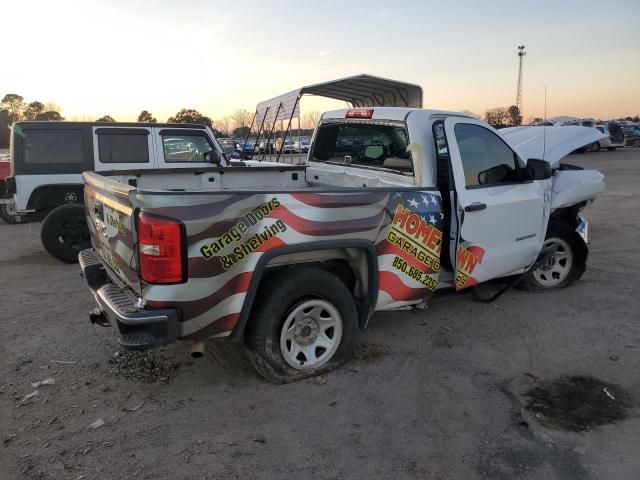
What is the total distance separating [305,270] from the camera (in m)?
3.58

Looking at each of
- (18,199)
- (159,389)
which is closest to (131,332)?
(159,389)

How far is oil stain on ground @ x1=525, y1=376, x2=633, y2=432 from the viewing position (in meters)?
3.21

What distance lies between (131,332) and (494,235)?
10.3 feet

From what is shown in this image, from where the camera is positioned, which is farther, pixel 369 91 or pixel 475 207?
pixel 369 91

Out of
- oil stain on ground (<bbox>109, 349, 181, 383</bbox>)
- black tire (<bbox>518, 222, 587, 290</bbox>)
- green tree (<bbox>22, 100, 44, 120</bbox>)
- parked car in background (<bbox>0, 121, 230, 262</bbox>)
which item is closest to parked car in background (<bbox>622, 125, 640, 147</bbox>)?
black tire (<bbox>518, 222, 587, 290</bbox>)

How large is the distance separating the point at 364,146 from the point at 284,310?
2.14 m

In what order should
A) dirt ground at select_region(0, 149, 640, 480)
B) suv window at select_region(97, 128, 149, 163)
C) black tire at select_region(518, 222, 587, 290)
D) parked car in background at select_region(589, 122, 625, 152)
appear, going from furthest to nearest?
parked car in background at select_region(589, 122, 625, 152) → suv window at select_region(97, 128, 149, 163) → black tire at select_region(518, 222, 587, 290) → dirt ground at select_region(0, 149, 640, 480)

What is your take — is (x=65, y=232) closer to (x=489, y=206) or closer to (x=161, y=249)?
(x=161, y=249)

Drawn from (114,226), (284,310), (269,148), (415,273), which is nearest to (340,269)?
(415,273)

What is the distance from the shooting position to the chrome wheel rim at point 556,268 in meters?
5.77

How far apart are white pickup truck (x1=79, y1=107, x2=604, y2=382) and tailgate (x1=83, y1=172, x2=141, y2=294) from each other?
0.6 inches

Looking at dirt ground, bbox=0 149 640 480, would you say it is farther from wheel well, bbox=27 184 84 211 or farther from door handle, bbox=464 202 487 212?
wheel well, bbox=27 184 84 211

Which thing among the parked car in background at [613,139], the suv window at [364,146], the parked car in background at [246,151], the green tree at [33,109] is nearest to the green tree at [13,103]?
the green tree at [33,109]

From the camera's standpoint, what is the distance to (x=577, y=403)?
3436 mm
